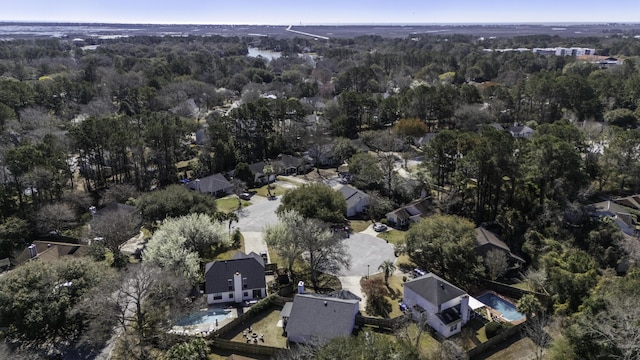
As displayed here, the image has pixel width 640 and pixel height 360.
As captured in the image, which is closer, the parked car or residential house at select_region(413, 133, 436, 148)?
the parked car

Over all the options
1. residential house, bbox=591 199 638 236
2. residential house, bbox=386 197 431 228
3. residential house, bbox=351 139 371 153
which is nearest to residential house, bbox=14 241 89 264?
residential house, bbox=386 197 431 228

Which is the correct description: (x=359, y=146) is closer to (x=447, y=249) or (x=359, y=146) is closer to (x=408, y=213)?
(x=408, y=213)

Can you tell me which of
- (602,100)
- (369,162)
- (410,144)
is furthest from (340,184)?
(602,100)

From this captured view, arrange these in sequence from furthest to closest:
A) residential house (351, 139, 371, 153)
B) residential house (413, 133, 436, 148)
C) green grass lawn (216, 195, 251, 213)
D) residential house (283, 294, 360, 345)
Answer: residential house (413, 133, 436, 148) → residential house (351, 139, 371, 153) → green grass lawn (216, 195, 251, 213) → residential house (283, 294, 360, 345)

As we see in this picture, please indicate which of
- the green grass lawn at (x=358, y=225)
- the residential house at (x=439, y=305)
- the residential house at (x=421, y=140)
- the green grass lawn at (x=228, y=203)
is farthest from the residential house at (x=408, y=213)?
the residential house at (x=421, y=140)

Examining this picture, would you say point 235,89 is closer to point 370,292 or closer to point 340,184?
point 340,184

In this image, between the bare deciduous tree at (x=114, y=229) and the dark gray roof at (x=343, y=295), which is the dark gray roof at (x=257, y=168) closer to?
the bare deciduous tree at (x=114, y=229)

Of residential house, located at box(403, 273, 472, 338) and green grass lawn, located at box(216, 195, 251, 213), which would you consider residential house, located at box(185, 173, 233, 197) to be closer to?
green grass lawn, located at box(216, 195, 251, 213)

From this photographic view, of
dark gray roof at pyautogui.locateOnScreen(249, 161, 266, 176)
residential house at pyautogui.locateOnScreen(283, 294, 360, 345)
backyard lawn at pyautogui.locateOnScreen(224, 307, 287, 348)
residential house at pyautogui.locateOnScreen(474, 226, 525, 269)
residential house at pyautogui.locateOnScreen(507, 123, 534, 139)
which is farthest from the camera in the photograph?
residential house at pyautogui.locateOnScreen(507, 123, 534, 139)
